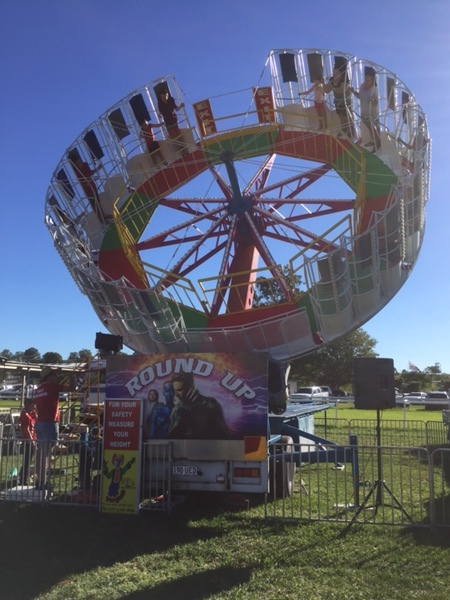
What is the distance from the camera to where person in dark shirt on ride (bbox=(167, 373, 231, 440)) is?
28.3 feet

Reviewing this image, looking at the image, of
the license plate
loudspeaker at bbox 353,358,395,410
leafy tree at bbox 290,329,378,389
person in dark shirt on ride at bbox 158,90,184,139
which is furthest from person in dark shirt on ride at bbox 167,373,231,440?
leafy tree at bbox 290,329,378,389

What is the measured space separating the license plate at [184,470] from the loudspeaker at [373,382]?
9.14 ft

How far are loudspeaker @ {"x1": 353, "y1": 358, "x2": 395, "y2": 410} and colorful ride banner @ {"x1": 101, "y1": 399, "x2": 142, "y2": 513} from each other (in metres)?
3.50

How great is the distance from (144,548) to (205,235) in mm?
10153

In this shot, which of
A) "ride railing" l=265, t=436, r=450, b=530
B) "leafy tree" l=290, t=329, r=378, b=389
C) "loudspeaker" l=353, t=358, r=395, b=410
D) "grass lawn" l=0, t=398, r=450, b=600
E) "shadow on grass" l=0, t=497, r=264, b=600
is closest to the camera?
"grass lawn" l=0, t=398, r=450, b=600

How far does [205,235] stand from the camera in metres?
15.9

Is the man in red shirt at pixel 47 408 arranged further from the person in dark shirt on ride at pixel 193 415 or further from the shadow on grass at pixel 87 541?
the person in dark shirt on ride at pixel 193 415

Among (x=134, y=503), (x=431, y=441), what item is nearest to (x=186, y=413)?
(x=134, y=503)

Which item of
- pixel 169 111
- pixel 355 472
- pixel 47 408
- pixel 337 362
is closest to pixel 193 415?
pixel 355 472

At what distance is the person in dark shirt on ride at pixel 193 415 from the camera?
28.3 ft

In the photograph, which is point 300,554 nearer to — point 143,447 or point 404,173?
point 143,447

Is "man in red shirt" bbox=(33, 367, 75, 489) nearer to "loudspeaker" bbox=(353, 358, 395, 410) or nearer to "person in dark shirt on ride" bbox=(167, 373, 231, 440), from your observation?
"person in dark shirt on ride" bbox=(167, 373, 231, 440)

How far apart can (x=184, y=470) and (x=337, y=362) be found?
57301 mm

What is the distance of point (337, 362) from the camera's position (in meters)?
64.1
